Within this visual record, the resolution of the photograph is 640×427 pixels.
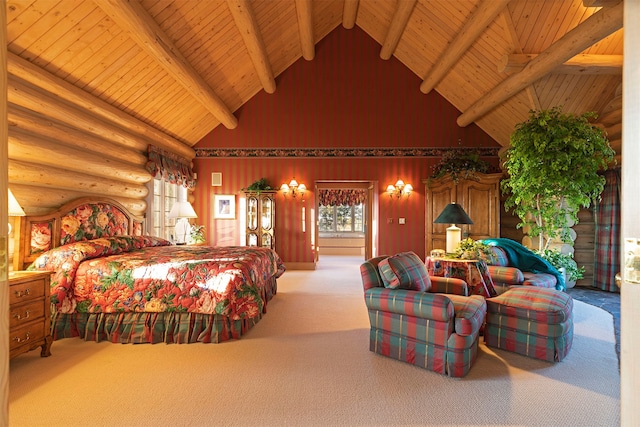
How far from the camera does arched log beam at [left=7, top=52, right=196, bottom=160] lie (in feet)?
11.2

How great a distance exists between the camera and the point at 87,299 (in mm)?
3479

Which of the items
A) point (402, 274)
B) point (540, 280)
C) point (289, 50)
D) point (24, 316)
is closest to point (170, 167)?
point (289, 50)

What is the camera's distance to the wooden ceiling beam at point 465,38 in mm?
4504

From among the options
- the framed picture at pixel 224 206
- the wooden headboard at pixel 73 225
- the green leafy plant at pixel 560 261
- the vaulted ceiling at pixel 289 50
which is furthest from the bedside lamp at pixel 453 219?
the framed picture at pixel 224 206

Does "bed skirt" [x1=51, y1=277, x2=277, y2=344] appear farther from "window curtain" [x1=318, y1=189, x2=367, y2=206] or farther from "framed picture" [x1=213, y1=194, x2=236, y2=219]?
"window curtain" [x1=318, y1=189, x2=367, y2=206]

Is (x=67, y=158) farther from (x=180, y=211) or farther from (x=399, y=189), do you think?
(x=399, y=189)

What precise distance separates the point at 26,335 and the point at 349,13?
7.51 meters

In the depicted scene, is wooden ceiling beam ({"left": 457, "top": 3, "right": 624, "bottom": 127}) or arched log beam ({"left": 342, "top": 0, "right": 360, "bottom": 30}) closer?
wooden ceiling beam ({"left": 457, "top": 3, "right": 624, "bottom": 127})

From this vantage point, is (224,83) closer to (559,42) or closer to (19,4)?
(19,4)

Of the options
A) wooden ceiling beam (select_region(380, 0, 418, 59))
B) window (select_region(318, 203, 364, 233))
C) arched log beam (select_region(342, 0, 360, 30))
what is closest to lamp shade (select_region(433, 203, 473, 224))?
wooden ceiling beam (select_region(380, 0, 418, 59))

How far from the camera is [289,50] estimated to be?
7363 mm

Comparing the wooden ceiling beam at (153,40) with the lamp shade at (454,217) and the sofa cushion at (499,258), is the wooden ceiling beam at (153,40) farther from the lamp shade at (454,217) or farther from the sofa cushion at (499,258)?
the sofa cushion at (499,258)

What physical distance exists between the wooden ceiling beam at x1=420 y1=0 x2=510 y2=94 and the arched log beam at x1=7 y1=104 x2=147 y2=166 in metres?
5.63

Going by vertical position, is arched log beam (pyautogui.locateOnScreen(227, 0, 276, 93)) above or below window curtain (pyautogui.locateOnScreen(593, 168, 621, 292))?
above
